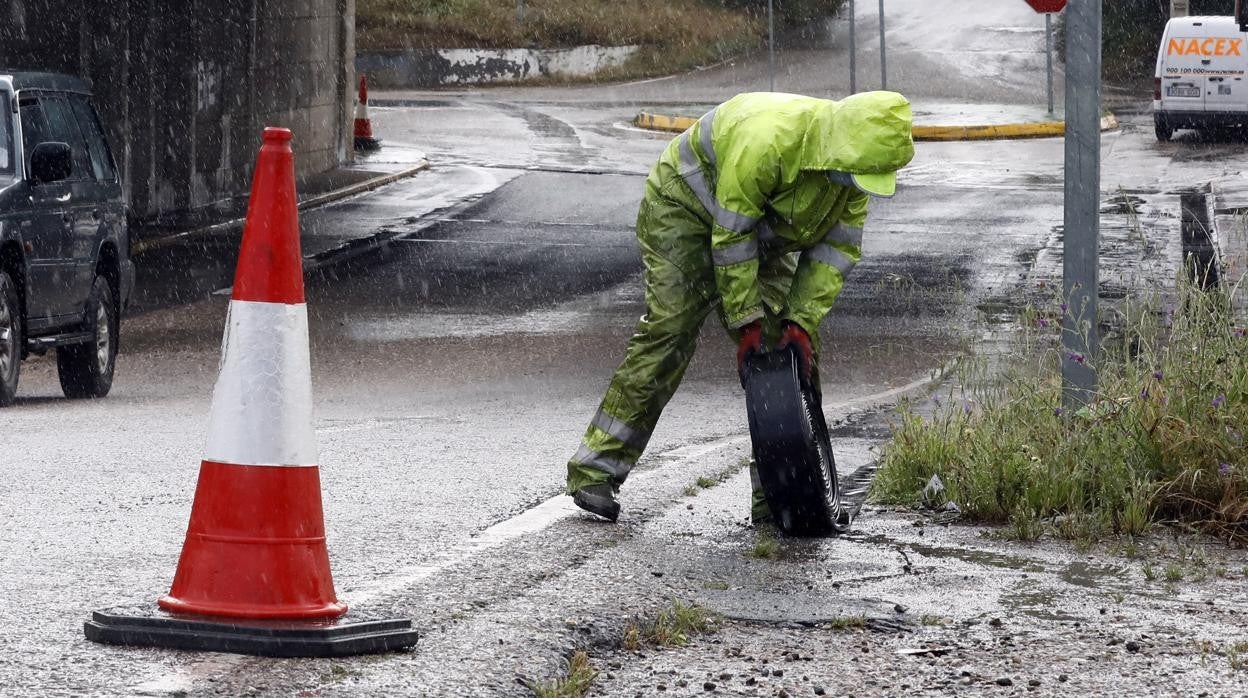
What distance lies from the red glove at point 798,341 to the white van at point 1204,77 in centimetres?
2335

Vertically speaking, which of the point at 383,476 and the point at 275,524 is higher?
the point at 275,524

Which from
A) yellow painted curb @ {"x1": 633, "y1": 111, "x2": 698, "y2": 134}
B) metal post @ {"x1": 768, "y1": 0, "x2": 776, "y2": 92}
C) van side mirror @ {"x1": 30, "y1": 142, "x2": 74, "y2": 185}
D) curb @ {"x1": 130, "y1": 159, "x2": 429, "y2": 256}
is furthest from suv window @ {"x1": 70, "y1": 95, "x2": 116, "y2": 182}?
yellow painted curb @ {"x1": 633, "y1": 111, "x2": 698, "y2": 134}

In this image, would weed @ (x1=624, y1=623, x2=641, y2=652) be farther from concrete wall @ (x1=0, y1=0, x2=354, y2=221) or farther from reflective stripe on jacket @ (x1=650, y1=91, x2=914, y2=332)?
concrete wall @ (x1=0, y1=0, x2=354, y2=221)

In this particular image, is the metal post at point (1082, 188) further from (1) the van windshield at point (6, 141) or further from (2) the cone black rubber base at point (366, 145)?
(2) the cone black rubber base at point (366, 145)

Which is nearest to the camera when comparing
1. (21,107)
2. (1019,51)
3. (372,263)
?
(21,107)

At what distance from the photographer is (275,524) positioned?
14.3 feet

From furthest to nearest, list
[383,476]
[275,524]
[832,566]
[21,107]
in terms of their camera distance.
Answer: [21,107], [383,476], [832,566], [275,524]

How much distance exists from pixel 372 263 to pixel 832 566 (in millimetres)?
12637

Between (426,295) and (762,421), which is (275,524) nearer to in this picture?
(762,421)

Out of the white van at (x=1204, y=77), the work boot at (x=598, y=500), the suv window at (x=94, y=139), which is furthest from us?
the white van at (x=1204, y=77)

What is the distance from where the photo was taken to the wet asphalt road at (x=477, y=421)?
4617mm

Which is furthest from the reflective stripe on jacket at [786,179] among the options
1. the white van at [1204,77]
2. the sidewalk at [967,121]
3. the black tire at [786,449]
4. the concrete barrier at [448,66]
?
the concrete barrier at [448,66]

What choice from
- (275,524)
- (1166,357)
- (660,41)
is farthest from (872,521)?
(660,41)

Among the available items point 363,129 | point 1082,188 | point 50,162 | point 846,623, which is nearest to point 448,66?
point 363,129
